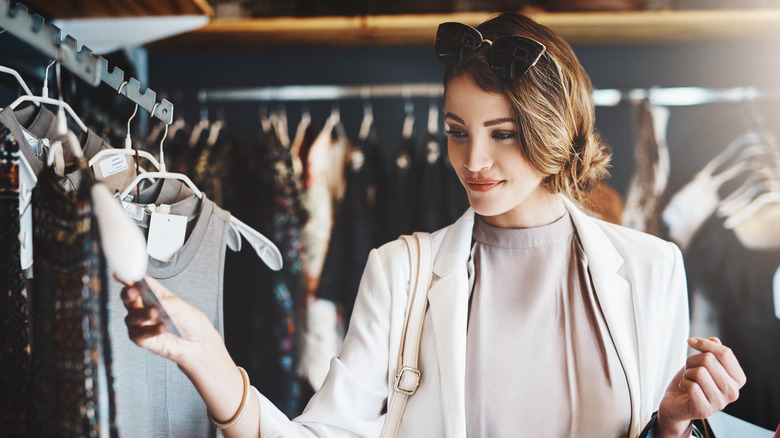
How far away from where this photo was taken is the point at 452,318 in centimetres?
106

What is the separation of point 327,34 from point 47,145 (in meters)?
1.52

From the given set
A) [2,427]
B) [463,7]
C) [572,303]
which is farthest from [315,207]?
[2,427]

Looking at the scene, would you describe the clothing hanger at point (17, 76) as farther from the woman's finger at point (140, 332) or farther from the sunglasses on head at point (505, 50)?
the sunglasses on head at point (505, 50)

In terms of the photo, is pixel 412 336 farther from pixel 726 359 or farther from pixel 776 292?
pixel 776 292

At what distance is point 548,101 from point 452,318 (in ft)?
1.44

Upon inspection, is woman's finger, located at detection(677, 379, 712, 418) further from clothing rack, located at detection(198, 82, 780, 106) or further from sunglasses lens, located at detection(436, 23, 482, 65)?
clothing rack, located at detection(198, 82, 780, 106)

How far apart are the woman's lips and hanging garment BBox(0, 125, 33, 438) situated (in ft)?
2.44

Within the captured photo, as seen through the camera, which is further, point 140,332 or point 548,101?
point 548,101

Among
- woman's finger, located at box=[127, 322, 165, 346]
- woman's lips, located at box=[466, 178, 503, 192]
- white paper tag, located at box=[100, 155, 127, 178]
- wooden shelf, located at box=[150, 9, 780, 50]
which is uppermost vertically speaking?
wooden shelf, located at box=[150, 9, 780, 50]

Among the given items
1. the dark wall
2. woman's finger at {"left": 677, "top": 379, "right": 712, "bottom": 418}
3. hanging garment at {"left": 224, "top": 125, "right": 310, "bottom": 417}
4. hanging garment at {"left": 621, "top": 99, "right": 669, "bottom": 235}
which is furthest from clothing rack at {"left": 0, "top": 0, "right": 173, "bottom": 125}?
hanging garment at {"left": 621, "top": 99, "right": 669, "bottom": 235}

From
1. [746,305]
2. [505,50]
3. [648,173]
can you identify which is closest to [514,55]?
[505,50]

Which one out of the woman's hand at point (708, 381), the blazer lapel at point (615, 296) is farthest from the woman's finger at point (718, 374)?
the blazer lapel at point (615, 296)

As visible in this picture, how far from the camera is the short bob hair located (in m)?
1.02

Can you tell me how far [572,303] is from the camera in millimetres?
1114
